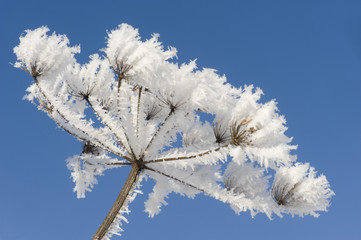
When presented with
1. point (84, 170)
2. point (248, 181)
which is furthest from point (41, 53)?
point (248, 181)

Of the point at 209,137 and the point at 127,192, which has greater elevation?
the point at 209,137

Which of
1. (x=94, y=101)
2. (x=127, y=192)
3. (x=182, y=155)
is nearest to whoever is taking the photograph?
(x=182, y=155)

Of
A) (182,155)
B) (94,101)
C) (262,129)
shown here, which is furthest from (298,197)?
(94,101)

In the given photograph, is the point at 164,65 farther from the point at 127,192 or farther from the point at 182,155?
the point at 127,192

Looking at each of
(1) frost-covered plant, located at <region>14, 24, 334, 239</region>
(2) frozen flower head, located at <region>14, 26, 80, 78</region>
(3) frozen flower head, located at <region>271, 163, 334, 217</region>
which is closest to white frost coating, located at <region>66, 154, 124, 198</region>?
(1) frost-covered plant, located at <region>14, 24, 334, 239</region>

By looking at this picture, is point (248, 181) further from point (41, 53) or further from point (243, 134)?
point (41, 53)
